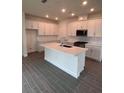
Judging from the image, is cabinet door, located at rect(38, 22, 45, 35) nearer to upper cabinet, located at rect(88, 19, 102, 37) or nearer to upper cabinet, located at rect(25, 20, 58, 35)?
upper cabinet, located at rect(25, 20, 58, 35)

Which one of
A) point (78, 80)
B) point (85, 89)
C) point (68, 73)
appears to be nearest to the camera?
point (85, 89)

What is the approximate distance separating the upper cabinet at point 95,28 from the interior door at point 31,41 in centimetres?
406

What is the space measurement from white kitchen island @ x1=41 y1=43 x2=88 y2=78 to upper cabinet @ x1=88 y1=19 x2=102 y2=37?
2176mm

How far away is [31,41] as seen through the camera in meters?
7.05

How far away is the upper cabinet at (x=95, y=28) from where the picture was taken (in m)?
5.16

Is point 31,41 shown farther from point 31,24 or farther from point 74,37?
point 74,37

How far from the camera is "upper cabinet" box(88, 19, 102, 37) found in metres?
5.16

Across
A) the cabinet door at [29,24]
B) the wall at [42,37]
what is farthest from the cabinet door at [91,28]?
the cabinet door at [29,24]

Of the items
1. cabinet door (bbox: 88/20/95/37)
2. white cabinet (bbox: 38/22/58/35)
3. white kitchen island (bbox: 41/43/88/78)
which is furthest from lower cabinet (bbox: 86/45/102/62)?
white cabinet (bbox: 38/22/58/35)

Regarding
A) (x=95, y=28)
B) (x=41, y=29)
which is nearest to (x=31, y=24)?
(x=41, y=29)
